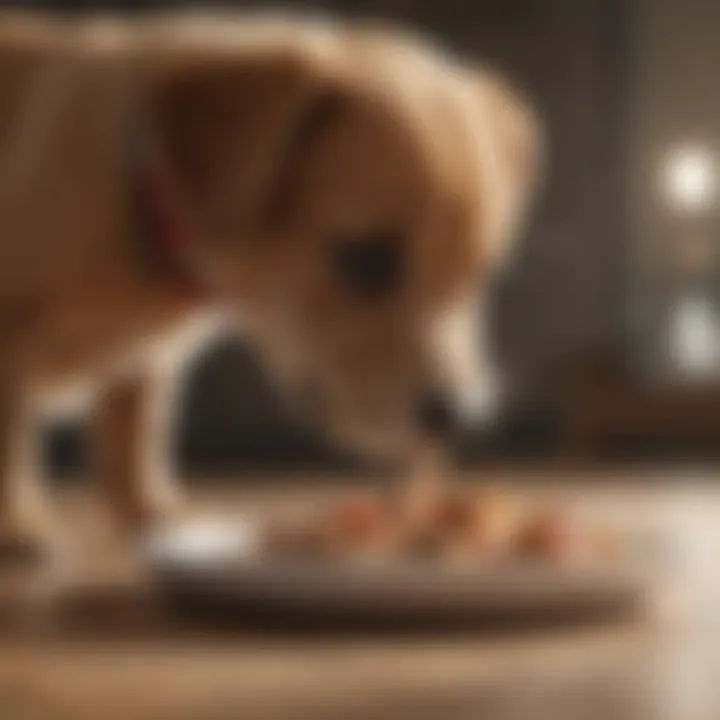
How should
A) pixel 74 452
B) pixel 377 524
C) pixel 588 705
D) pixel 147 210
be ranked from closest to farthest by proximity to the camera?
pixel 588 705 < pixel 377 524 < pixel 147 210 < pixel 74 452

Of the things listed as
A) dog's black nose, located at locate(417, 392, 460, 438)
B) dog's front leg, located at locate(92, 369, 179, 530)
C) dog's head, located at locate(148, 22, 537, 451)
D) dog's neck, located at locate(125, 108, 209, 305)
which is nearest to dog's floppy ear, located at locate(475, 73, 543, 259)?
dog's head, located at locate(148, 22, 537, 451)

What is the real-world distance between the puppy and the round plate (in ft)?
1.12

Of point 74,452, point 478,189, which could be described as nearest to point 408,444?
point 478,189

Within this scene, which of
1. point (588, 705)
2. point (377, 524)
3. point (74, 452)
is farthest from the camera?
point (74, 452)

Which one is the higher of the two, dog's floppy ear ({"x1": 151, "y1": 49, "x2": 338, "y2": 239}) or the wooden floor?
dog's floppy ear ({"x1": 151, "y1": 49, "x2": 338, "y2": 239})

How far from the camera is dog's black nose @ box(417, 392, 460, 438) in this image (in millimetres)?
1342

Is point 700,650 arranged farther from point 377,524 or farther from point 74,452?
point 74,452

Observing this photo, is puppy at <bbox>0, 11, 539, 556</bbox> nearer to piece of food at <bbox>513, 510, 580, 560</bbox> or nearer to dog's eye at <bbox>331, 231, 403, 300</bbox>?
dog's eye at <bbox>331, 231, 403, 300</bbox>

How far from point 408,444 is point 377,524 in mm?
262

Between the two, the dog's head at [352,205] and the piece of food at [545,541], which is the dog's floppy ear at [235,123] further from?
the piece of food at [545,541]

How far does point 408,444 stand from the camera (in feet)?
4.53

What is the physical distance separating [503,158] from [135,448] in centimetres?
43

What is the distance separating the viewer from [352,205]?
1304mm

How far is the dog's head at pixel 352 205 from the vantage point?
1.23 meters
